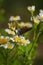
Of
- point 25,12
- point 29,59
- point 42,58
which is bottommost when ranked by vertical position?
point 42,58

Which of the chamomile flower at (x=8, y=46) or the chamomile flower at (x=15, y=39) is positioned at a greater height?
the chamomile flower at (x=15, y=39)

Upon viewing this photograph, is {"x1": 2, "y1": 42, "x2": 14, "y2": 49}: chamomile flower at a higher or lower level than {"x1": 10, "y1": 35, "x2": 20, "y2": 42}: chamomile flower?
lower

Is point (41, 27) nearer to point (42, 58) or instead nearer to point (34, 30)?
point (34, 30)

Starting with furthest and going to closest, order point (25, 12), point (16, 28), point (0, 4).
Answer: point (25, 12) < point (0, 4) < point (16, 28)

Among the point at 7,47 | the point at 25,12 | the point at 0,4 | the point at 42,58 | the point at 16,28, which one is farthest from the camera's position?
the point at 25,12

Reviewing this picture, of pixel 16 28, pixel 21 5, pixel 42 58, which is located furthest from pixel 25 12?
pixel 16 28

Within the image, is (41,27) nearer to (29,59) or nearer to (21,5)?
(29,59)

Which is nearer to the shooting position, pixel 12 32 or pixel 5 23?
pixel 12 32

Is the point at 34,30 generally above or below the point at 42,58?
above

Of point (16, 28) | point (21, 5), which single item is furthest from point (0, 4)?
point (16, 28)
